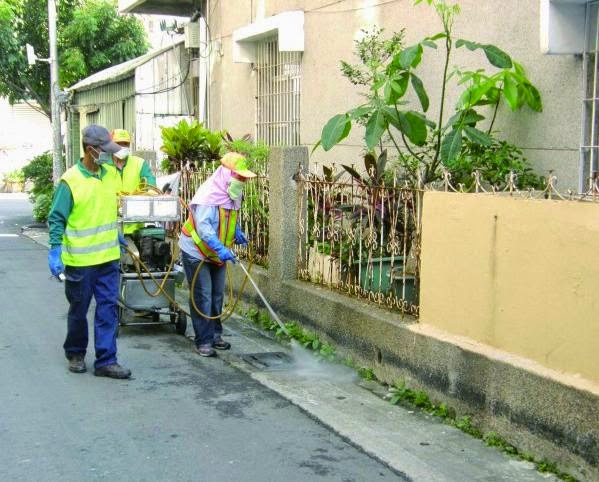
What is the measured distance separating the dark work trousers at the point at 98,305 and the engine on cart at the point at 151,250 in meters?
1.34

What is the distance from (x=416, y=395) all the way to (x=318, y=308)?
5.69 feet

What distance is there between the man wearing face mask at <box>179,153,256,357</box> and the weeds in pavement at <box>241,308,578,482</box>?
690mm

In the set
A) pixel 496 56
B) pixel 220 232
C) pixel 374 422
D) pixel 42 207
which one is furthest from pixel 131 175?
pixel 42 207

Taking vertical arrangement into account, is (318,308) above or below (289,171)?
below

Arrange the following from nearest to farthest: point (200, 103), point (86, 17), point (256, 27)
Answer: point (256, 27)
point (200, 103)
point (86, 17)

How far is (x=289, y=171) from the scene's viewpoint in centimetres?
848

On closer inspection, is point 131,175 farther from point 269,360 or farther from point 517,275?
point 517,275

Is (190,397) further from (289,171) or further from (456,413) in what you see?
(289,171)

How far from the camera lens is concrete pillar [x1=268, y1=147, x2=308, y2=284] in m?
8.48

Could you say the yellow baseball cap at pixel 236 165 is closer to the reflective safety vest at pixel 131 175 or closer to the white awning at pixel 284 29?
the reflective safety vest at pixel 131 175

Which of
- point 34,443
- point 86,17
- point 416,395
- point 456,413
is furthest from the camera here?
point 86,17

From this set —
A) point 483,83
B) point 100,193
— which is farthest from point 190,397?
point 483,83

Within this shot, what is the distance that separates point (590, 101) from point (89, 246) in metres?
3.99

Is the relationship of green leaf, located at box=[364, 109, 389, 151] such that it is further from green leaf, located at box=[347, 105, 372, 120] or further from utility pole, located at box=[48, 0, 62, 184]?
utility pole, located at box=[48, 0, 62, 184]
